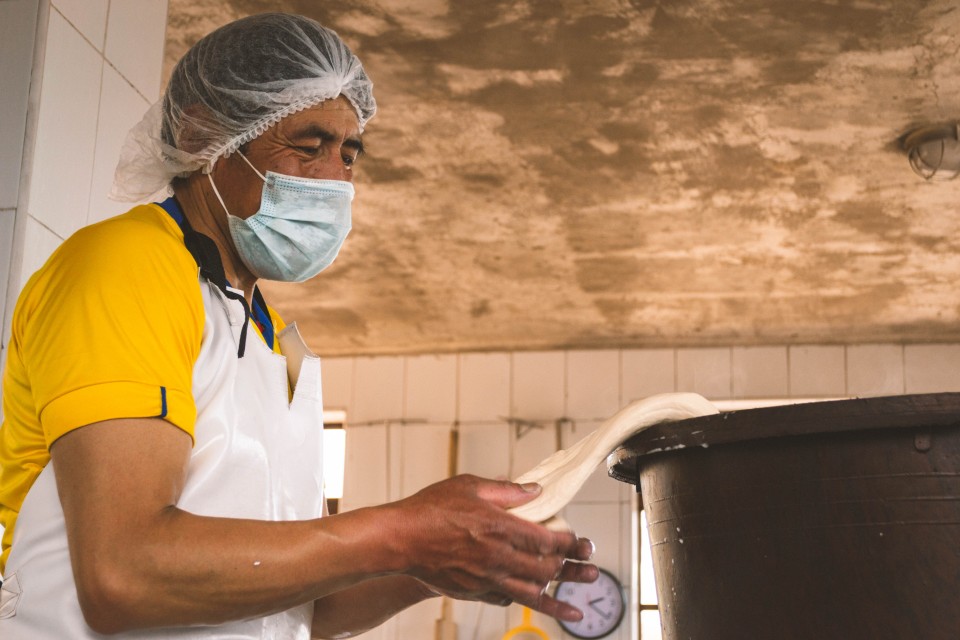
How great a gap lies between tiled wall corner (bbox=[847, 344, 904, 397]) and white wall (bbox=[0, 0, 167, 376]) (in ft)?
16.6

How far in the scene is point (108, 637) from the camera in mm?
1109

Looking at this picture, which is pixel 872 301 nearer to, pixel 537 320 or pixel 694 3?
pixel 537 320

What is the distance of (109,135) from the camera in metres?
2.18

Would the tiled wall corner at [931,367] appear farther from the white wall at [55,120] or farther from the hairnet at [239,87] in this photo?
the hairnet at [239,87]

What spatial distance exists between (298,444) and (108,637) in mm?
336

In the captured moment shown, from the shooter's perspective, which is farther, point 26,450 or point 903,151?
point 903,151

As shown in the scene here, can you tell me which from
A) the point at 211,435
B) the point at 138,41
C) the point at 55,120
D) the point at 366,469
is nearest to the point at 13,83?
the point at 55,120

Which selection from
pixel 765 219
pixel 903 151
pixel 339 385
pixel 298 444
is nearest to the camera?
pixel 298 444

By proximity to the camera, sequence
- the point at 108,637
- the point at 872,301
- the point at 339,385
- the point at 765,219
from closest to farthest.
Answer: the point at 108,637 < the point at 765,219 < the point at 872,301 < the point at 339,385

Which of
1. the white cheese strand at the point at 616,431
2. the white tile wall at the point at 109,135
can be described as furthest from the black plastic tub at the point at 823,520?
the white tile wall at the point at 109,135

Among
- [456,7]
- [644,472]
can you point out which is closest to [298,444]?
[644,472]

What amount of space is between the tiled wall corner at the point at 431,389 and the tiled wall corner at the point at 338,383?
382mm

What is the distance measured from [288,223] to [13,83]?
0.84 m

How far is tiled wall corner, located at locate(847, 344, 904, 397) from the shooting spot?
6324 mm
